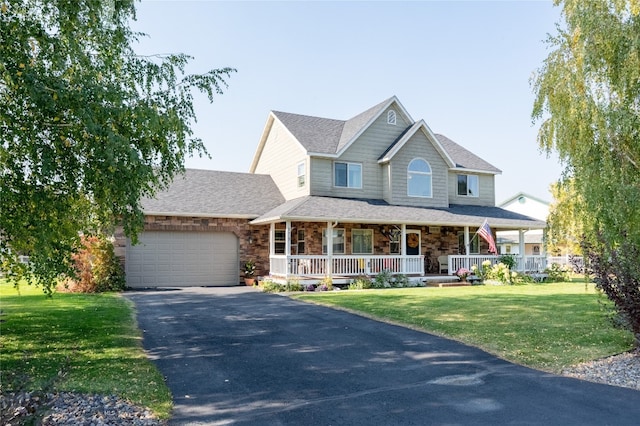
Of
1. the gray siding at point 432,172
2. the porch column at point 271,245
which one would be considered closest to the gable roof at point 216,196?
the porch column at point 271,245

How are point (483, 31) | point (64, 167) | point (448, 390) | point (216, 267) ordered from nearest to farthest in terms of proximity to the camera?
point (448, 390)
point (64, 167)
point (483, 31)
point (216, 267)

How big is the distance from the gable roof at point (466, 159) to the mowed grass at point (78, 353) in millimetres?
18628

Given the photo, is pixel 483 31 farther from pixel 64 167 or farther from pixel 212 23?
pixel 64 167

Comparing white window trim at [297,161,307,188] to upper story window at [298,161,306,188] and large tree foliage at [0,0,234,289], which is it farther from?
large tree foliage at [0,0,234,289]

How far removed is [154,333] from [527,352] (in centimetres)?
702

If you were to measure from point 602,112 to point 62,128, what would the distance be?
30.4 feet

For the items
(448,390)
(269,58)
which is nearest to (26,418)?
(448,390)

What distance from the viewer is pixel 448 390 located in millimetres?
5793

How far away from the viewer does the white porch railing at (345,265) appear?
18.8m

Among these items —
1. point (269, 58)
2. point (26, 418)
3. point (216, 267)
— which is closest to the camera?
point (26, 418)

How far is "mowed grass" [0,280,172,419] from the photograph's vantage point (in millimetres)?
5453

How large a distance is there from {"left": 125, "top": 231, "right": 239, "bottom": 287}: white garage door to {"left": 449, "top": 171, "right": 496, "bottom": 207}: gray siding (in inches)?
464

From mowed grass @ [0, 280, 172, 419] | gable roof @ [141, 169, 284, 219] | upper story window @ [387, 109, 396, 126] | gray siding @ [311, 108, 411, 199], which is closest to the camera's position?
mowed grass @ [0, 280, 172, 419]

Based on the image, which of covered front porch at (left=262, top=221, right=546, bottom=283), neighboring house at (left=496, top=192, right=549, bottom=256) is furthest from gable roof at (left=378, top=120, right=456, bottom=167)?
neighboring house at (left=496, top=192, right=549, bottom=256)
